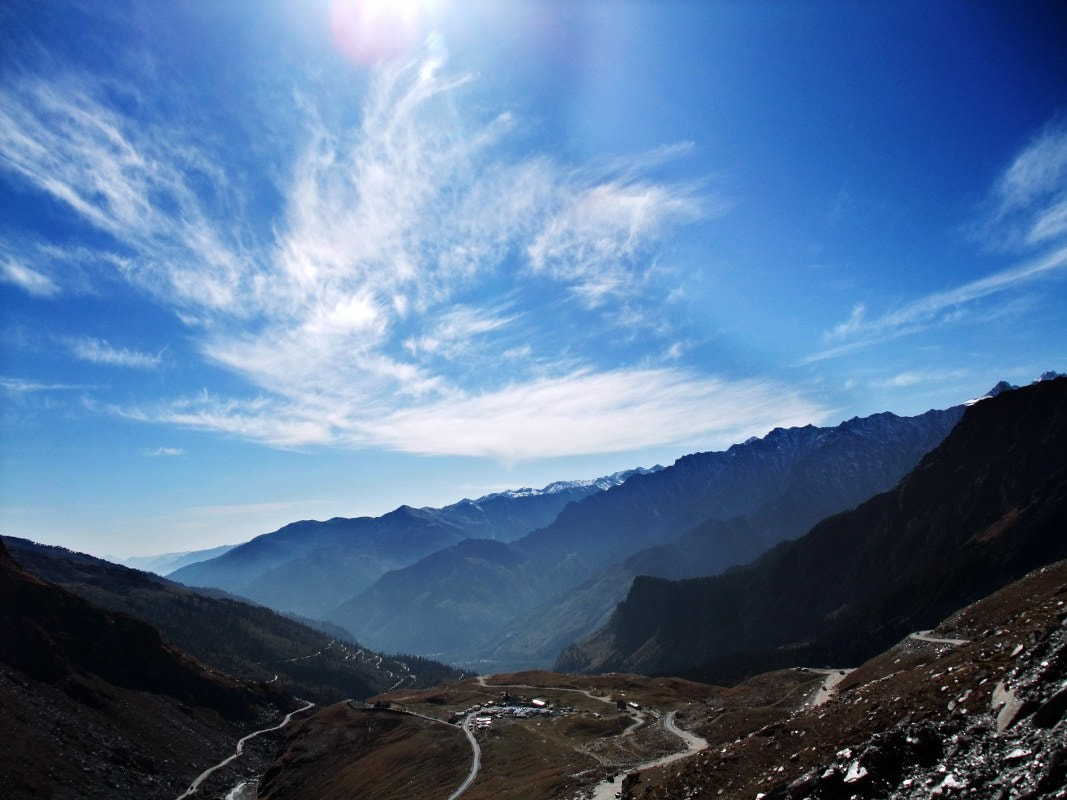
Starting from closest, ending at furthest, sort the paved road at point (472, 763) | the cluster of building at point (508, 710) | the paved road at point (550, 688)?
the paved road at point (472, 763)
the cluster of building at point (508, 710)
the paved road at point (550, 688)

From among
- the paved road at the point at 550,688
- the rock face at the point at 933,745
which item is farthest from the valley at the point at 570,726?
the paved road at the point at 550,688

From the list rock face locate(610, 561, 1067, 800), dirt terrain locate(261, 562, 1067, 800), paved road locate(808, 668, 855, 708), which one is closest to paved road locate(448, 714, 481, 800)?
dirt terrain locate(261, 562, 1067, 800)

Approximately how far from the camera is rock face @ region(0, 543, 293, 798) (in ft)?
368

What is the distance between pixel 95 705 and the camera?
5851 inches

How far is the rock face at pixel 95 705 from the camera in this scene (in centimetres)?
11219

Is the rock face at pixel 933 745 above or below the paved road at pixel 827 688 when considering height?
above

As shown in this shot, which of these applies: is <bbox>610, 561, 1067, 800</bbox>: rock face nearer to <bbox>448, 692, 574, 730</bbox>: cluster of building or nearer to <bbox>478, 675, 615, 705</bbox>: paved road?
<bbox>448, 692, 574, 730</bbox>: cluster of building

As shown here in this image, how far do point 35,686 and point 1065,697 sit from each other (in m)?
195

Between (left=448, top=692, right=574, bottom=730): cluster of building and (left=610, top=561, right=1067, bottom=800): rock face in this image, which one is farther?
(left=448, top=692, right=574, bottom=730): cluster of building

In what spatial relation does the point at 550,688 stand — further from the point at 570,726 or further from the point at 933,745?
the point at 933,745

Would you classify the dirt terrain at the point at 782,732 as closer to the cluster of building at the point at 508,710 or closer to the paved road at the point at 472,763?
the cluster of building at the point at 508,710

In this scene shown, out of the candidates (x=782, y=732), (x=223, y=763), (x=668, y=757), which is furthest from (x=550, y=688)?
(x=782, y=732)

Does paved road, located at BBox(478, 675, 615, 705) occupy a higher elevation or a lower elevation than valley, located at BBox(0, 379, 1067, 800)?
lower

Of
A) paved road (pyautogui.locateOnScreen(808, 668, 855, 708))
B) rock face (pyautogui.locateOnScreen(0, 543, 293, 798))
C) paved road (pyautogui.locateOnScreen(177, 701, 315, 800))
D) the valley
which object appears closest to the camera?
the valley
